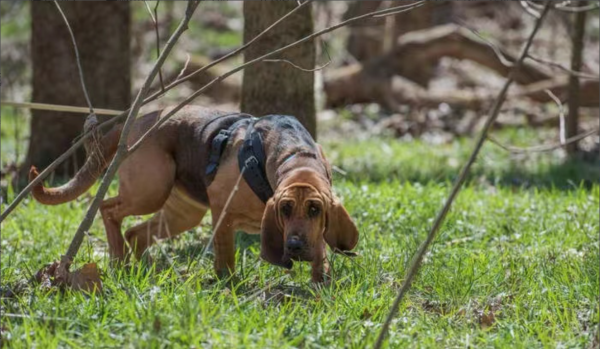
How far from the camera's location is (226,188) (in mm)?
5555

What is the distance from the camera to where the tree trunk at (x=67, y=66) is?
8930 millimetres

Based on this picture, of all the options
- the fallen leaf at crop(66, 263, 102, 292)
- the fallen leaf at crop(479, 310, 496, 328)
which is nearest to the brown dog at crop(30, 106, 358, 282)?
the fallen leaf at crop(66, 263, 102, 292)

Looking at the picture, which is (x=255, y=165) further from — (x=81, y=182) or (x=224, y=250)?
(x=81, y=182)

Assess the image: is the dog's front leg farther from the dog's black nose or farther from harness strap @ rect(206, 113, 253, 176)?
the dog's black nose

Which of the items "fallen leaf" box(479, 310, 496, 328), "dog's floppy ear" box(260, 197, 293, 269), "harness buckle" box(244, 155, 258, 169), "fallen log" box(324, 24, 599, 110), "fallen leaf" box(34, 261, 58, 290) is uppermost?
"harness buckle" box(244, 155, 258, 169)

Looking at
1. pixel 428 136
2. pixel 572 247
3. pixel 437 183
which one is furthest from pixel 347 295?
pixel 428 136

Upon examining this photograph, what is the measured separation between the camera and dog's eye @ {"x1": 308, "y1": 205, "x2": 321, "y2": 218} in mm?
4934

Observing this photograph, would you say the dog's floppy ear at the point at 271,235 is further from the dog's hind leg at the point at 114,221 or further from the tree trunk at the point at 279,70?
the tree trunk at the point at 279,70

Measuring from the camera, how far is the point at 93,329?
13.0 ft

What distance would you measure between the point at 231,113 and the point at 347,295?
1700mm

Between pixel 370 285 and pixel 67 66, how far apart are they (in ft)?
16.1

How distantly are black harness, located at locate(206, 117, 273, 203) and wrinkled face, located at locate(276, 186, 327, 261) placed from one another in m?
0.45

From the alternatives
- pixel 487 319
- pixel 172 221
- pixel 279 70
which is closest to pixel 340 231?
pixel 487 319

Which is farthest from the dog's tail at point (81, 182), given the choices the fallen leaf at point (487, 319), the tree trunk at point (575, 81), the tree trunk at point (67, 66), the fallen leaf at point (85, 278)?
the tree trunk at point (575, 81)
